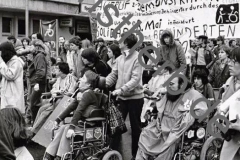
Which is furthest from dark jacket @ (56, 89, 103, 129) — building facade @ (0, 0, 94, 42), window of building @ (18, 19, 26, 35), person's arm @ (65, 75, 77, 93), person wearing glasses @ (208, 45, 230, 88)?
window of building @ (18, 19, 26, 35)

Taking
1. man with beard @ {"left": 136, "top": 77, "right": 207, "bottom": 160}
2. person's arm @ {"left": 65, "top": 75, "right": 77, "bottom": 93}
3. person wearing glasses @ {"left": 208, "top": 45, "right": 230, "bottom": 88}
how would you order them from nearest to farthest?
man with beard @ {"left": 136, "top": 77, "right": 207, "bottom": 160}
person's arm @ {"left": 65, "top": 75, "right": 77, "bottom": 93}
person wearing glasses @ {"left": 208, "top": 45, "right": 230, "bottom": 88}

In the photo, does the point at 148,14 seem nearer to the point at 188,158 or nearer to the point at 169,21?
the point at 169,21

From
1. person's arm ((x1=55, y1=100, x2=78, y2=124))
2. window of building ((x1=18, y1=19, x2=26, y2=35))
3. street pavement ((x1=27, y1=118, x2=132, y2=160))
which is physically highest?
window of building ((x1=18, y1=19, x2=26, y2=35))

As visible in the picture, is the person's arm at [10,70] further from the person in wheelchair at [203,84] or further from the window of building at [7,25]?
the window of building at [7,25]

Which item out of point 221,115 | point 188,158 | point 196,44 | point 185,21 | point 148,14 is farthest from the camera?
point 196,44

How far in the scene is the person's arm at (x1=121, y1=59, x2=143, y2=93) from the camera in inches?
254

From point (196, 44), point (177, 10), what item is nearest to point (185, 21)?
point (177, 10)

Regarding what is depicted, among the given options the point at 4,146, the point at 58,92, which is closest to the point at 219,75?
the point at 58,92

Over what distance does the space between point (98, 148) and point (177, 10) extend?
3637mm

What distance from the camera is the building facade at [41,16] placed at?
72.8 feet

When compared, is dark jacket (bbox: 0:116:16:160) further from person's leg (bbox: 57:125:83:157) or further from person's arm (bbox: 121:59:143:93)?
person's arm (bbox: 121:59:143:93)

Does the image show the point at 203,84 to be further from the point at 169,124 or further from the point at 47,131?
the point at 47,131

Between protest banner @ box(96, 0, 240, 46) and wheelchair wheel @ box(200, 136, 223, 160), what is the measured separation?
2316 mm

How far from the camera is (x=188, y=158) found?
19.3ft
